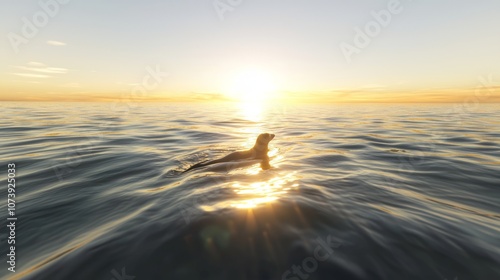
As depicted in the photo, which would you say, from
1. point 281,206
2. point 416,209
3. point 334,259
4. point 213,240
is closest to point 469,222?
point 416,209

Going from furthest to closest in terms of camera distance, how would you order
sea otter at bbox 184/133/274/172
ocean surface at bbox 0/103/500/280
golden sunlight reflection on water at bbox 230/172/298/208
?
1. sea otter at bbox 184/133/274/172
2. golden sunlight reflection on water at bbox 230/172/298/208
3. ocean surface at bbox 0/103/500/280

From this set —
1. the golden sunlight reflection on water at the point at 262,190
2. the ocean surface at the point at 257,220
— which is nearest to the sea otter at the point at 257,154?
the ocean surface at the point at 257,220

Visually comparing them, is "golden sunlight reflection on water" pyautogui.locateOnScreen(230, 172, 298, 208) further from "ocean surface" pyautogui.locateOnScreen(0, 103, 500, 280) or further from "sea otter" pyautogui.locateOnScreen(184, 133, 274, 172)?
"sea otter" pyautogui.locateOnScreen(184, 133, 274, 172)

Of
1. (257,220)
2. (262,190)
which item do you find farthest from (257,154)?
(257,220)

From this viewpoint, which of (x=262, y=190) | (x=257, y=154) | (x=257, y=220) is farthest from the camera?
(x=257, y=154)

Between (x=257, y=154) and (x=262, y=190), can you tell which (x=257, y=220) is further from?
(x=257, y=154)

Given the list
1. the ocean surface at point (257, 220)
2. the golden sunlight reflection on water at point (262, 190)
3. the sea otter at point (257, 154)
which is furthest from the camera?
the sea otter at point (257, 154)

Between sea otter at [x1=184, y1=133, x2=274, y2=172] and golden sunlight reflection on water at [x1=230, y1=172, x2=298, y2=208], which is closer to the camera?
golden sunlight reflection on water at [x1=230, y1=172, x2=298, y2=208]

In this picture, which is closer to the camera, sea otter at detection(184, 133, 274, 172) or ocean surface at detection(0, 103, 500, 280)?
ocean surface at detection(0, 103, 500, 280)

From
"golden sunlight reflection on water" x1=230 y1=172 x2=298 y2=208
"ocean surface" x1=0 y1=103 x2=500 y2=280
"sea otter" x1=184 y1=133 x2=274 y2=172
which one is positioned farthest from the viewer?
"sea otter" x1=184 y1=133 x2=274 y2=172

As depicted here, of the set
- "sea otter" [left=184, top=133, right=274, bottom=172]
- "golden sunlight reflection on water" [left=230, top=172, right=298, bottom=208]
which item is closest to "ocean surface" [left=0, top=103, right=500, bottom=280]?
"golden sunlight reflection on water" [left=230, top=172, right=298, bottom=208]

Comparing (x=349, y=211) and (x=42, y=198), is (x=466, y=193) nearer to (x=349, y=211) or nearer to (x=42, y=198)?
(x=349, y=211)

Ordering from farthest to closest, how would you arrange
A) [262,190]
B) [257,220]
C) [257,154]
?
[257,154] < [262,190] < [257,220]

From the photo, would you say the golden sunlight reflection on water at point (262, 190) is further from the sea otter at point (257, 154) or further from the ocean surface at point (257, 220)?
the sea otter at point (257, 154)
